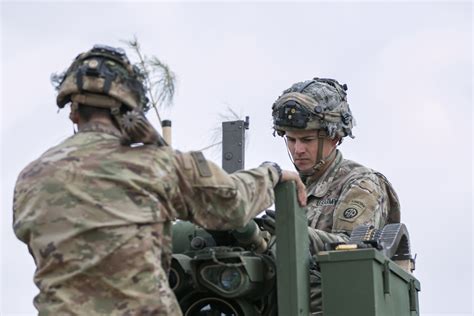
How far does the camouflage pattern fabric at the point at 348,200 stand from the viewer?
25.4ft

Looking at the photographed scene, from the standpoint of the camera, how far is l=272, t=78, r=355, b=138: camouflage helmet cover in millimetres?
8352

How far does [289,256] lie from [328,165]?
7.24 feet

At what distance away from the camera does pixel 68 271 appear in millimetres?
5312

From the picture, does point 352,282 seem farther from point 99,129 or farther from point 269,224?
point 99,129

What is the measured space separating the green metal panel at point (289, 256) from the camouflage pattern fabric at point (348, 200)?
86cm

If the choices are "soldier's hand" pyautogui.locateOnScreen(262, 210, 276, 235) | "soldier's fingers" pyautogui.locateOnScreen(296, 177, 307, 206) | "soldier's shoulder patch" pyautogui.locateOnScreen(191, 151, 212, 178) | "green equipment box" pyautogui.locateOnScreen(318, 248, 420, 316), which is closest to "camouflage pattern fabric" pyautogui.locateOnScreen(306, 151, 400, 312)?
"soldier's hand" pyautogui.locateOnScreen(262, 210, 276, 235)

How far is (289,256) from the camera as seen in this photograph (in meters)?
6.37

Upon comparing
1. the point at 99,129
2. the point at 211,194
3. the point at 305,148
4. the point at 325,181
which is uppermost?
the point at 99,129

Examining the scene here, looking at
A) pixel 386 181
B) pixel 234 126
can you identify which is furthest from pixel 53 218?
pixel 386 181

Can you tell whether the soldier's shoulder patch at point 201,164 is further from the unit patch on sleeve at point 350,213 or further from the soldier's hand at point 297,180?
the unit patch on sleeve at point 350,213

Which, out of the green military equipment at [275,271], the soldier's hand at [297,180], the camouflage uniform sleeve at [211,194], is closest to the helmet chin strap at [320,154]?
the green military equipment at [275,271]

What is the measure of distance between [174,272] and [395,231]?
1.58m

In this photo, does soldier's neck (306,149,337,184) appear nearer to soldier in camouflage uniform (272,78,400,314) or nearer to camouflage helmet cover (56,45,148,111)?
soldier in camouflage uniform (272,78,400,314)

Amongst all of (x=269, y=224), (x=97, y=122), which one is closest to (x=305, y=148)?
(x=269, y=224)
